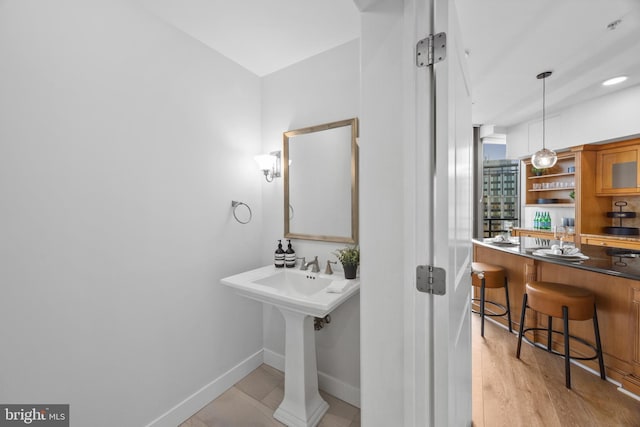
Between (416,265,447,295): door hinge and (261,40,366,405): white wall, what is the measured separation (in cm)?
103

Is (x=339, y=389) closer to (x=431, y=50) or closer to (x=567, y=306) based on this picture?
(x=567, y=306)

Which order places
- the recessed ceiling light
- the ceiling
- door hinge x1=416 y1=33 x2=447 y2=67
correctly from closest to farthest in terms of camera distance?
door hinge x1=416 y1=33 x2=447 y2=67 < the ceiling < the recessed ceiling light

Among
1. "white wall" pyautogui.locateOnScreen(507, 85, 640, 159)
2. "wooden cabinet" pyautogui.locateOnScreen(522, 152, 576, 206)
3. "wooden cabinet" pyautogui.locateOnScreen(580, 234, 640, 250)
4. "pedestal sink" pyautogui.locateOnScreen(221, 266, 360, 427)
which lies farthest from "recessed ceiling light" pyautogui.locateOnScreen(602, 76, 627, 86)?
"pedestal sink" pyautogui.locateOnScreen(221, 266, 360, 427)

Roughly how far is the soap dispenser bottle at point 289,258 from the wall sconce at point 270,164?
61 centimetres

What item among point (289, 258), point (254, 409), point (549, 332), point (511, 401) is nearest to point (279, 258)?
point (289, 258)

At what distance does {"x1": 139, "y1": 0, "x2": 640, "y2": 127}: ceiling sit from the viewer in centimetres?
156

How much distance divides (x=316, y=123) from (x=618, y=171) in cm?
440

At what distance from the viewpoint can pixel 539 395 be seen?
1.86m

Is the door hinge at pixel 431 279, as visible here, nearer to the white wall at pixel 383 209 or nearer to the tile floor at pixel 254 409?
the white wall at pixel 383 209

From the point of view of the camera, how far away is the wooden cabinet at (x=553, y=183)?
163 inches

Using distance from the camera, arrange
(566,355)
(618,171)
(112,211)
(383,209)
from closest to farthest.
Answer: (383,209) < (112,211) < (566,355) < (618,171)

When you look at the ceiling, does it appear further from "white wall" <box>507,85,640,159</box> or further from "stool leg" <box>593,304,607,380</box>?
"stool leg" <box>593,304,607,380</box>

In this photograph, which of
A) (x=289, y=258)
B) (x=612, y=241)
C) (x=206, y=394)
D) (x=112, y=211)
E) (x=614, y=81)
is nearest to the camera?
(x=112, y=211)

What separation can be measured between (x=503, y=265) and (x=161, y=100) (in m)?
3.54
